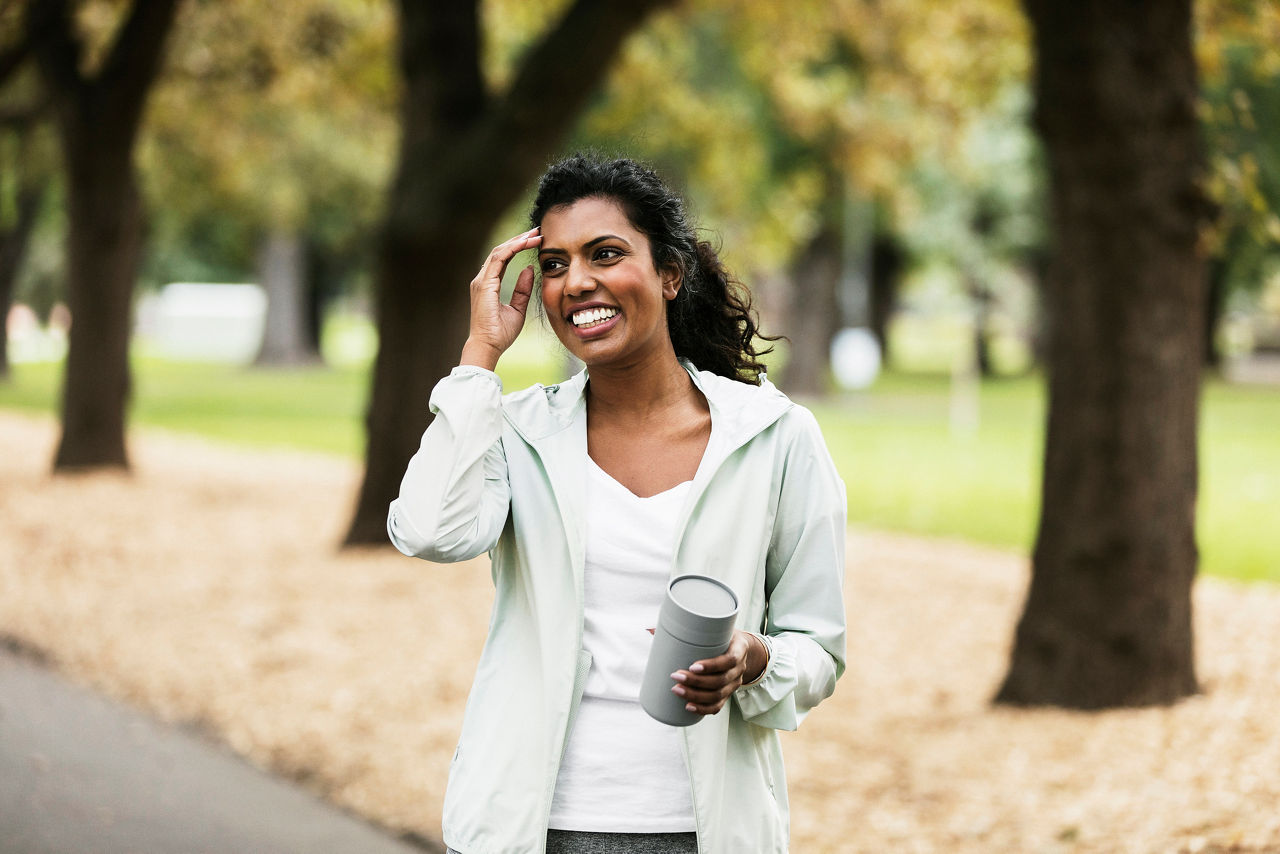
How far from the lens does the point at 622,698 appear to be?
236 centimetres

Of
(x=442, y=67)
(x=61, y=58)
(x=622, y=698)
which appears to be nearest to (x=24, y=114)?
(x=61, y=58)

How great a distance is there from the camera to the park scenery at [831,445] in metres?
6.05

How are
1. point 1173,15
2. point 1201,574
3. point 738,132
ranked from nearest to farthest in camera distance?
point 1173,15 → point 1201,574 → point 738,132

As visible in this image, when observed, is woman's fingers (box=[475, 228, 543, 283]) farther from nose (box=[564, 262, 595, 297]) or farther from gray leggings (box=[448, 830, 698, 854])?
gray leggings (box=[448, 830, 698, 854])

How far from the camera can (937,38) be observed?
1619 cm

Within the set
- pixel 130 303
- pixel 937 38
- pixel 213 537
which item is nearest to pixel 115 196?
pixel 130 303

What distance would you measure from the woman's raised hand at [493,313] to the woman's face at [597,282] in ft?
0.18

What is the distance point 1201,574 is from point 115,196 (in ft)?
36.7

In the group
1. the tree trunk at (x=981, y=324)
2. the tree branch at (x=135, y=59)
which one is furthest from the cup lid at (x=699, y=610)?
the tree trunk at (x=981, y=324)

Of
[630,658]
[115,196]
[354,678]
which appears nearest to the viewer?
[630,658]

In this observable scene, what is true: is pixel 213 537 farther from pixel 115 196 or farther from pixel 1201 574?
pixel 1201 574

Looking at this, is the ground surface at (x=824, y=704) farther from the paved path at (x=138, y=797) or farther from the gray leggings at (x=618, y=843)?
the gray leggings at (x=618, y=843)

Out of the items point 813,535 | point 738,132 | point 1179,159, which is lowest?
point 813,535

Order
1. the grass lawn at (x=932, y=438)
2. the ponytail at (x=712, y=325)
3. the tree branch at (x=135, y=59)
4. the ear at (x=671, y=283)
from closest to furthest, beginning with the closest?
the ear at (x=671, y=283)
the ponytail at (x=712, y=325)
the grass lawn at (x=932, y=438)
the tree branch at (x=135, y=59)
